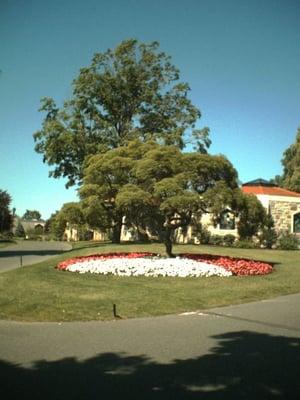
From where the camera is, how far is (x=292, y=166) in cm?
5684

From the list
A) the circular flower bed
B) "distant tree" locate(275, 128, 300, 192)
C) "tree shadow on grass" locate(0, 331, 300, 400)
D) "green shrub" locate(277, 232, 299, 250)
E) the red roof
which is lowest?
"tree shadow on grass" locate(0, 331, 300, 400)

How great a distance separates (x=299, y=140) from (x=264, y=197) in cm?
1803

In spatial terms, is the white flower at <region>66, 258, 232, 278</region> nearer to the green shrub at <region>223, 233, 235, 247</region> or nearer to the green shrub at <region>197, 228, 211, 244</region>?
the green shrub at <region>223, 233, 235, 247</region>

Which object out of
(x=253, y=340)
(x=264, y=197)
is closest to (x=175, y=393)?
(x=253, y=340)

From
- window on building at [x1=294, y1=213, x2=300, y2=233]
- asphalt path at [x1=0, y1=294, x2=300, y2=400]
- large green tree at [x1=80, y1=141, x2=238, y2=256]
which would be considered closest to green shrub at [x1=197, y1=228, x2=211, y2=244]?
window on building at [x1=294, y1=213, x2=300, y2=233]

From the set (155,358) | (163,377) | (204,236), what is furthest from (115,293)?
(204,236)

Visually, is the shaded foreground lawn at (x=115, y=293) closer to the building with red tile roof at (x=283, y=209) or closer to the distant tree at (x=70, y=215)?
the distant tree at (x=70, y=215)

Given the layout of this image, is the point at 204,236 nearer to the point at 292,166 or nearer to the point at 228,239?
the point at 228,239

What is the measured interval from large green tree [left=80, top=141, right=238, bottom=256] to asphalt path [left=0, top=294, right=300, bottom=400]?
8.88 metres

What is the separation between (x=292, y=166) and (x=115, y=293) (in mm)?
48261

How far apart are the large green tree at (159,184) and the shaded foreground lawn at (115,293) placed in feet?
11.7

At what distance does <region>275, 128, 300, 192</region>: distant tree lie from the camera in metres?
51.3

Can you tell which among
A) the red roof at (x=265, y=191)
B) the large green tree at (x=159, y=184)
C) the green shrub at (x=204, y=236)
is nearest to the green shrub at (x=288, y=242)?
the red roof at (x=265, y=191)

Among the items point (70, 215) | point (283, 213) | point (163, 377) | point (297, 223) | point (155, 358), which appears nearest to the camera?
point (163, 377)
